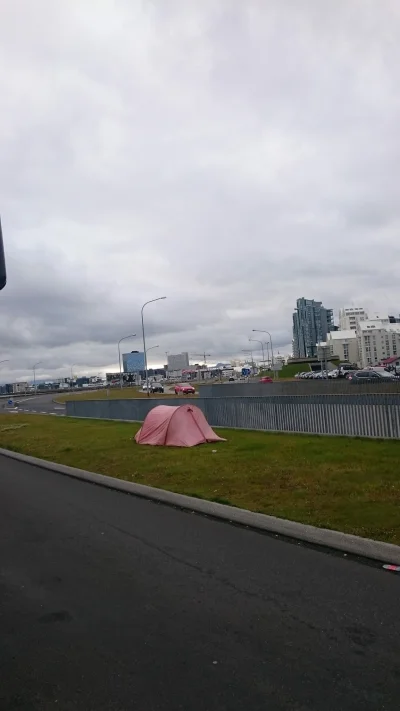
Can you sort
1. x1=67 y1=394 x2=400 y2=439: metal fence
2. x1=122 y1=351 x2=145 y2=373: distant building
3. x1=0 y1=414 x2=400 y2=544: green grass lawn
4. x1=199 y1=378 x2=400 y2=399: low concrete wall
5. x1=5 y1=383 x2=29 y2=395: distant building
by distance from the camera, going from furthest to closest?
x1=5 y1=383 x2=29 y2=395: distant building → x1=122 y1=351 x2=145 y2=373: distant building → x1=199 y1=378 x2=400 y2=399: low concrete wall → x1=67 y1=394 x2=400 y2=439: metal fence → x1=0 y1=414 x2=400 y2=544: green grass lawn

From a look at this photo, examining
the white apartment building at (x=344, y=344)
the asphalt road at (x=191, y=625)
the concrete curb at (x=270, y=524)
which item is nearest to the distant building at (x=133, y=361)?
the white apartment building at (x=344, y=344)

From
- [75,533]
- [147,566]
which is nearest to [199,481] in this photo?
[75,533]

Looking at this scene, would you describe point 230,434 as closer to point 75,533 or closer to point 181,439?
point 181,439

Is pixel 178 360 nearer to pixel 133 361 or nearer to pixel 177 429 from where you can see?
pixel 133 361

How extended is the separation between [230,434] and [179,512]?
10474 millimetres

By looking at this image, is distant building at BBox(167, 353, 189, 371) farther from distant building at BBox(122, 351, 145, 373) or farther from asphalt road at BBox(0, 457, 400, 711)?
asphalt road at BBox(0, 457, 400, 711)

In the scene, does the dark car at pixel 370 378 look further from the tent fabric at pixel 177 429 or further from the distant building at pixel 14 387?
→ the distant building at pixel 14 387

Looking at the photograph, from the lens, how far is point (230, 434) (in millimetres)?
19000

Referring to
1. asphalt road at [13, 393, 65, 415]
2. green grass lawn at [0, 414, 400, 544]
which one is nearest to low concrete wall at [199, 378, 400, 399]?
green grass lawn at [0, 414, 400, 544]

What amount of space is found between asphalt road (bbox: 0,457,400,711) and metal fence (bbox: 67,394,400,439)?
365 inches

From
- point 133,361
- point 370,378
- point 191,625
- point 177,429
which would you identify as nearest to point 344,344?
point 133,361

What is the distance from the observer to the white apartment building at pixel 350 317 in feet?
594

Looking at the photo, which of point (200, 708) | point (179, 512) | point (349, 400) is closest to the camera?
point (200, 708)

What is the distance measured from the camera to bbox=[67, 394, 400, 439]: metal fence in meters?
15.5
